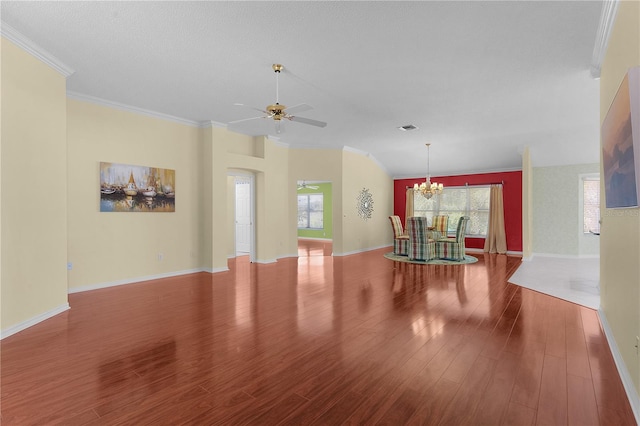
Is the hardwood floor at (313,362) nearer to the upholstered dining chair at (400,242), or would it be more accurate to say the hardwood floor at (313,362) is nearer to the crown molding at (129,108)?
the crown molding at (129,108)

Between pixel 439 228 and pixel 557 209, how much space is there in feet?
9.70

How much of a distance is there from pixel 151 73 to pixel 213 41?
1.23 metres

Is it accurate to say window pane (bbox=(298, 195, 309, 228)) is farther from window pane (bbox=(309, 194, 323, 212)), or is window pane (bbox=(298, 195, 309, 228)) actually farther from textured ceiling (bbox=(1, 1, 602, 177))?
textured ceiling (bbox=(1, 1, 602, 177))

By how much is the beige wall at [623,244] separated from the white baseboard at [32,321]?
15.9 feet

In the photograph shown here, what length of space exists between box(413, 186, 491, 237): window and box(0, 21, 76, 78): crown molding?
9.33m

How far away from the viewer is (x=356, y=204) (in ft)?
30.1

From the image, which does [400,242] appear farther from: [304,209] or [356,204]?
[304,209]

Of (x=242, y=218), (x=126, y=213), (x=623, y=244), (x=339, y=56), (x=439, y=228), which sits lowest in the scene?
(x=439, y=228)

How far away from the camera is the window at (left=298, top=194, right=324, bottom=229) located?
12.8 metres

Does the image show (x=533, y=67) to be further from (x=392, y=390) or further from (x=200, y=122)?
(x=200, y=122)

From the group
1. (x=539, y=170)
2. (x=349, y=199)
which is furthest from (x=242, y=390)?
(x=539, y=170)

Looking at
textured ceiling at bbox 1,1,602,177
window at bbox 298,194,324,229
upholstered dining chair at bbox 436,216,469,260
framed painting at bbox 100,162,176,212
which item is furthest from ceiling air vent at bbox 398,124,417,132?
window at bbox 298,194,324,229

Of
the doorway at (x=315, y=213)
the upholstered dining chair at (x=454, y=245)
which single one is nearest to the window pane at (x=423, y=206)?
the upholstered dining chair at (x=454, y=245)

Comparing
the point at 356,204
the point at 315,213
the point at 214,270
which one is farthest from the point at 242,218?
the point at 315,213
